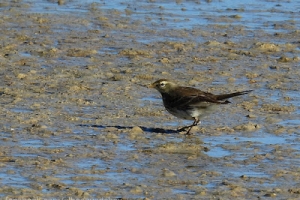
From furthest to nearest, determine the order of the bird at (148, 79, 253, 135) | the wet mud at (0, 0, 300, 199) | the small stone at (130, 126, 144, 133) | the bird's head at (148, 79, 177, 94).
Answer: the bird's head at (148, 79, 177, 94) < the bird at (148, 79, 253, 135) < the small stone at (130, 126, 144, 133) < the wet mud at (0, 0, 300, 199)

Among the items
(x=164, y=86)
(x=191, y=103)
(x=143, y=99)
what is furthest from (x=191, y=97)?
(x=143, y=99)

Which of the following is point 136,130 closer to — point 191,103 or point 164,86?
point 191,103

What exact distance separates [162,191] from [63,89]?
4.31 metres

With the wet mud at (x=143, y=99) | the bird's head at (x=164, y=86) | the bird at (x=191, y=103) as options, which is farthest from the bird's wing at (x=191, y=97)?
the wet mud at (x=143, y=99)

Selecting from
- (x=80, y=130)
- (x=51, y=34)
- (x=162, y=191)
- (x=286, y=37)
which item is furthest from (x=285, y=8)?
(x=162, y=191)

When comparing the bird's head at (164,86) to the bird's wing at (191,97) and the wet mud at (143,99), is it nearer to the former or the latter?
the bird's wing at (191,97)

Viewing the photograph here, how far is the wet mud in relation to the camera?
851 cm

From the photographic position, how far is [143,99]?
39.0ft

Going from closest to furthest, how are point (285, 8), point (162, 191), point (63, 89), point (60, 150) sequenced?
point (162, 191), point (60, 150), point (63, 89), point (285, 8)

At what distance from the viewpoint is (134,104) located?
457 inches

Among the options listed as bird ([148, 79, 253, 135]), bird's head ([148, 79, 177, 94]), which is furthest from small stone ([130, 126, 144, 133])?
bird's head ([148, 79, 177, 94])

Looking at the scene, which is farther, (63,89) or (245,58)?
(245,58)

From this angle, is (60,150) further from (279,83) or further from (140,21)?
(140,21)

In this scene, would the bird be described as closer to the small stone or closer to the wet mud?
the wet mud
